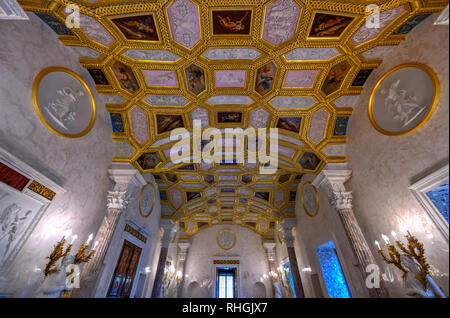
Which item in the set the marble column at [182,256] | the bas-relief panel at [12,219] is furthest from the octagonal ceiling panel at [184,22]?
the marble column at [182,256]

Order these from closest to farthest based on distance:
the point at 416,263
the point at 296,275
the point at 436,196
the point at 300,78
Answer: the point at 436,196, the point at 416,263, the point at 300,78, the point at 296,275

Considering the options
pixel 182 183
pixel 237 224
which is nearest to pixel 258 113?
pixel 182 183

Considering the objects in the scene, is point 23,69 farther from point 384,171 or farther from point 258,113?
point 384,171

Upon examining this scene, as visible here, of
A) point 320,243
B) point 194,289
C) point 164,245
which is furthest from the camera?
point 194,289

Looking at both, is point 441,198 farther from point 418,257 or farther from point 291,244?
point 291,244

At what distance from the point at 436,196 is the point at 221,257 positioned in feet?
51.2

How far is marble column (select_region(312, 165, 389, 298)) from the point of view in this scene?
5.70m

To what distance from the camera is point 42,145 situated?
15.9 feet

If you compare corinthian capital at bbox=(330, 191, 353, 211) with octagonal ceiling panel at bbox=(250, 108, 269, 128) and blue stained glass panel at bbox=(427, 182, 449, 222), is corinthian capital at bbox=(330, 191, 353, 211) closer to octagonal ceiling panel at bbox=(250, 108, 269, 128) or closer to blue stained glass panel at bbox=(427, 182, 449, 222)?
blue stained glass panel at bbox=(427, 182, 449, 222)

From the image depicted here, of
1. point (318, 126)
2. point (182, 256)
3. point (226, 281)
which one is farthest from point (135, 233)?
point (226, 281)

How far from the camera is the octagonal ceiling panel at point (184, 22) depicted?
459 centimetres

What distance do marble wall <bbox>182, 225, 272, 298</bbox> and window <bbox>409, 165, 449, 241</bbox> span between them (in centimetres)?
1460

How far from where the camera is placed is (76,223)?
582 centimetres
